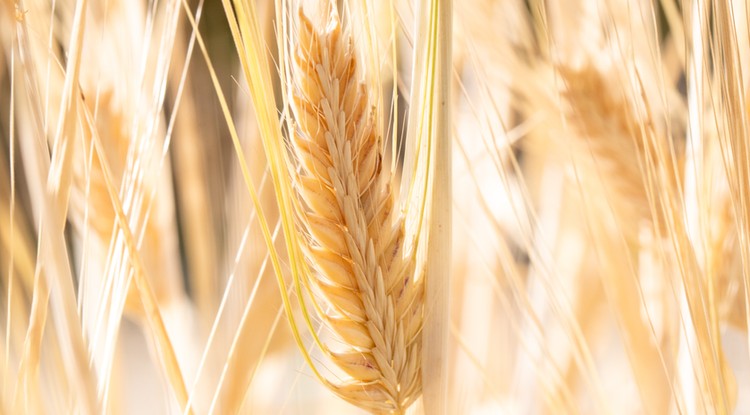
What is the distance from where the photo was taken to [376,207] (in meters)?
0.38

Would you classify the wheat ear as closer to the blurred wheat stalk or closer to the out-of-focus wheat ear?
the blurred wheat stalk

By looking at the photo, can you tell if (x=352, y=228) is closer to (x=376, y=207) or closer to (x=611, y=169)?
(x=376, y=207)

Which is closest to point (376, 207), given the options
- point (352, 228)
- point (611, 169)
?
point (352, 228)

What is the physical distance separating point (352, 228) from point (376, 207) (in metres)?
0.02

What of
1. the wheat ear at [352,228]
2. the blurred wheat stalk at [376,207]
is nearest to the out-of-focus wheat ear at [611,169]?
the blurred wheat stalk at [376,207]

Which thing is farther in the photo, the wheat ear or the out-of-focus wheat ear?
the out-of-focus wheat ear

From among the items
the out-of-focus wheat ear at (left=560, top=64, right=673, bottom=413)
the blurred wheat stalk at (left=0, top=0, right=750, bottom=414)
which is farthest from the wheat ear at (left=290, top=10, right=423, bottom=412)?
the out-of-focus wheat ear at (left=560, top=64, right=673, bottom=413)

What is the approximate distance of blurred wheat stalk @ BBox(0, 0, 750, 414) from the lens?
14.4 inches

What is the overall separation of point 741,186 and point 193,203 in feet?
1.49

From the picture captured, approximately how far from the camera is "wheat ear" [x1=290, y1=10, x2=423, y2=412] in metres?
0.36

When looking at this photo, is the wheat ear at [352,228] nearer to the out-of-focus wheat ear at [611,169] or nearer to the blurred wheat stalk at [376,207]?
the blurred wheat stalk at [376,207]

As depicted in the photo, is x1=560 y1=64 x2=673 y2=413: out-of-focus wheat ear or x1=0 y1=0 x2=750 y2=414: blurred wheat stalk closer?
x1=0 y1=0 x2=750 y2=414: blurred wheat stalk

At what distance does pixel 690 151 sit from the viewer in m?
0.51

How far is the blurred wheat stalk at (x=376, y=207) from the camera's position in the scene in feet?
1.20
